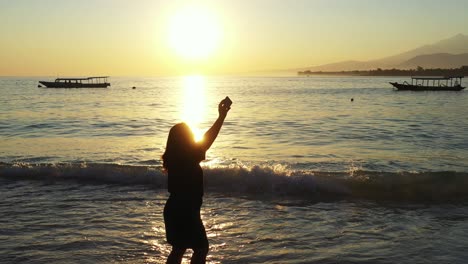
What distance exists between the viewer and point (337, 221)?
28.1 feet

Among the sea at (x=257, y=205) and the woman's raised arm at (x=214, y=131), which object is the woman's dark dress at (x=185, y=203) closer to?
the woman's raised arm at (x=214, y=131)

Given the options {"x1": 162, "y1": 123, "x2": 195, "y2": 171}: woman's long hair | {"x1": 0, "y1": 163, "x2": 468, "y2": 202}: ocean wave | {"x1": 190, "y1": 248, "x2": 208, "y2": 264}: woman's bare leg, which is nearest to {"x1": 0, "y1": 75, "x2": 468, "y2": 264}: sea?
{"x1": 0, "y1": 163, "x2": 468, "y2": 202}: ocean wave

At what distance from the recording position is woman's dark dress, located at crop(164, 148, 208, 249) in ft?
14.7

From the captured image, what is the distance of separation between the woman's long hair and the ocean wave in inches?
267

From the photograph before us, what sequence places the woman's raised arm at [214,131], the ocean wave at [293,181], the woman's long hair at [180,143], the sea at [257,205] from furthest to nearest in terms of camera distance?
the ocean wave at [293,181], the sea at [257,205], the woman's raised arm at [214,131], the woman's long hair at [180,143]

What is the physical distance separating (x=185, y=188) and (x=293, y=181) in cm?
761

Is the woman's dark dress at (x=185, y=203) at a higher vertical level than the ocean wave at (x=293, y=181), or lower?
higher

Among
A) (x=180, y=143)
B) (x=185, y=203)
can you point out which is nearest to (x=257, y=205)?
(x=185, y=203)

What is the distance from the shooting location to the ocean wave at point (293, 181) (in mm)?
11148

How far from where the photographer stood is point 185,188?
4.51 m

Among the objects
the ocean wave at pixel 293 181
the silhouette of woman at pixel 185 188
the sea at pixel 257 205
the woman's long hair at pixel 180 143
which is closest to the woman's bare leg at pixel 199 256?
the silhouette of woman at pixel 185 188

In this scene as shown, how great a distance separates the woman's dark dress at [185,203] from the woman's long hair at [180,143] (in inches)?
2.1

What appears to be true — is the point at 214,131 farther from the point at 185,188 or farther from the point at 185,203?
the point at 185,203

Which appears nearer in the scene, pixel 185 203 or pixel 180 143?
pixel 180 143
